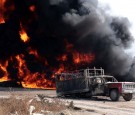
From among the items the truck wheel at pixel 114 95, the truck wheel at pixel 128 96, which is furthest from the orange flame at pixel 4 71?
the truck wheel at pixel 128 96

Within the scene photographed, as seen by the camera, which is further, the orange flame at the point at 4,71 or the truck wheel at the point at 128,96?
the orange flame at the point at 4,71

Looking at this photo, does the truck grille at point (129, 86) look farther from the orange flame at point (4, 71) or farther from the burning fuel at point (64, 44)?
the orange flame at point (4, 71)

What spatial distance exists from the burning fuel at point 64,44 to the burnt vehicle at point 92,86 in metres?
12.6

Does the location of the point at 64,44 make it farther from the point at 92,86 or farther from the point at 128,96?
the point at 128,96

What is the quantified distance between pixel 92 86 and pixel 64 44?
15.9 m

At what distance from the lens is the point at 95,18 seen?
41812mm

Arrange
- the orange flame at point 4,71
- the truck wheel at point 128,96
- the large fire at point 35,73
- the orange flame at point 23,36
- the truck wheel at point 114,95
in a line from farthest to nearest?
1. the orange flame at point 23,36
2. the orange flame at point 4,71
3. the large fire at point 35,73
4. the truck wheel at point 128,96
5. the truck wheel at point 114,95

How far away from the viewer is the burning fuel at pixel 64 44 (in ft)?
137

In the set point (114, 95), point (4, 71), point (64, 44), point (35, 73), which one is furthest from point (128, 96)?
point (4, 71)

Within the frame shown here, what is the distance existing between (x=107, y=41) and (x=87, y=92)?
15.9 metres

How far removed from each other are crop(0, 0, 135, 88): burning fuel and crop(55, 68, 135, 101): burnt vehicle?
41.4ft

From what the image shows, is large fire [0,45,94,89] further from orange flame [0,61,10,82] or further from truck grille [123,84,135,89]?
truck grille [123,84,135,89]

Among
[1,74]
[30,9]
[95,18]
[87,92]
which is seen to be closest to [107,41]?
[95,18]

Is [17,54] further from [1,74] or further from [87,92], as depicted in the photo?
[87,92]
